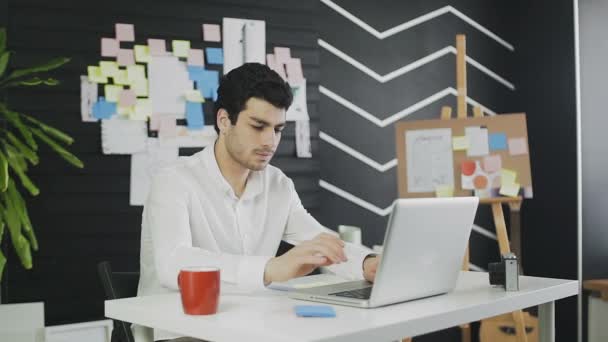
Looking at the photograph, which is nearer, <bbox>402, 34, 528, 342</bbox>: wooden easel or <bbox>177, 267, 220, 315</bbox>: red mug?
<bbox>177, 267, 220, 315</bbox>: red mug

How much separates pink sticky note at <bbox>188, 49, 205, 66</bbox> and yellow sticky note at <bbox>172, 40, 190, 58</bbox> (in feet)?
0.06

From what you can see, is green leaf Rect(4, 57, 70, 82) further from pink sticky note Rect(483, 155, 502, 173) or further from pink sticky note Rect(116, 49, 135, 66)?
pink sticky note Rect(483, 155, 502, 173)

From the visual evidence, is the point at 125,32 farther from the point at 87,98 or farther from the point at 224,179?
the point at 224,179

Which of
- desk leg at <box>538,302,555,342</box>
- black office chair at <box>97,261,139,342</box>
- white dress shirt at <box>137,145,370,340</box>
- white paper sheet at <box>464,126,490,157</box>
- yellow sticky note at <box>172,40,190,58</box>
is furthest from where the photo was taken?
white paper sheet at <box>464,126,490,157</box>

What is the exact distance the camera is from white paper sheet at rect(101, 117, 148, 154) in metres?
3.23

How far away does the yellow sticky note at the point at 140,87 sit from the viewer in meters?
3.30

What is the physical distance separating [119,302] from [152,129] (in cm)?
178

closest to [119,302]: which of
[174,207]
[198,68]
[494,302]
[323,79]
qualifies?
[174,207]

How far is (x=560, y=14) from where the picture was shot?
432 cm

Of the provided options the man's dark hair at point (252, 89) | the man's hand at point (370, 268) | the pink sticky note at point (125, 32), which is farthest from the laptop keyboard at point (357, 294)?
the pink sticky note at point (125, 32)

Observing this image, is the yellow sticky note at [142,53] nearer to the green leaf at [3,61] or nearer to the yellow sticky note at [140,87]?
the yellow sticky note at [140,87]

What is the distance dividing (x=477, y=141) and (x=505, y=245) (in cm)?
54

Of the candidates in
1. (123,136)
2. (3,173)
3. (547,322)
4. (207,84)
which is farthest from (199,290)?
(207,84)

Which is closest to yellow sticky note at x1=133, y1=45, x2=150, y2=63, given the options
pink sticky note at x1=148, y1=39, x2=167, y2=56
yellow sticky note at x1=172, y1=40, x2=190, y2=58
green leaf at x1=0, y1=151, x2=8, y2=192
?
pink sticky note at x1=148, y1=39, x2=167, y2=56
